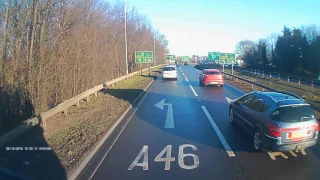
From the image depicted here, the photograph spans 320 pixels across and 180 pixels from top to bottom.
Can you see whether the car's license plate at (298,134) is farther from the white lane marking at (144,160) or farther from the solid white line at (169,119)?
the solid white line at (169,119)

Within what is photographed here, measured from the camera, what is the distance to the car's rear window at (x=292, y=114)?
248 inches

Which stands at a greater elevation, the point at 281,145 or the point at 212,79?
the point at 212,79

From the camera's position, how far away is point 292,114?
634cm

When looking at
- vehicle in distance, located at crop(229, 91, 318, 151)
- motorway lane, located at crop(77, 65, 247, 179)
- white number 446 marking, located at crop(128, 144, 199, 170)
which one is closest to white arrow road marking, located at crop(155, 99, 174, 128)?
motorway lane, located at crop(77, 65, 247, 179)

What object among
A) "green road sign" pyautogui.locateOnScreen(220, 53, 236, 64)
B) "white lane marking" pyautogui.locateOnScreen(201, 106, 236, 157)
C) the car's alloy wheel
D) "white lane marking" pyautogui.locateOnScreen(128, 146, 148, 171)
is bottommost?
"white lane marking" pyautogui.locateOnScreen(128, 146, 148, 171)

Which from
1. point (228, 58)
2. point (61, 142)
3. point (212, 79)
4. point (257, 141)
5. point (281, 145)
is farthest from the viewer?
point (228, 58)

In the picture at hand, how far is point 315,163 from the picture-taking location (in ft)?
19.6

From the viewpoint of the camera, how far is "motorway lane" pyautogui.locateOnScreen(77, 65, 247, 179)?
5484 mm

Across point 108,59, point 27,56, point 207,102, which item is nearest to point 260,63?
point 108,59

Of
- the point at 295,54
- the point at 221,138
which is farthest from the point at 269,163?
the point at 295,54

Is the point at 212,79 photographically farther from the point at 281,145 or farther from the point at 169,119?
the point at 281,145

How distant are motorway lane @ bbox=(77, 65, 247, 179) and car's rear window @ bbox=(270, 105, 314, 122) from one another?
1.47m

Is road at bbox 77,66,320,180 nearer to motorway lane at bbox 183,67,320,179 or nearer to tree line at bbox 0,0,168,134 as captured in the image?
motorway lane at bbox 183,67,320,179

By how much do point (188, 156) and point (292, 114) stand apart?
262 cm
